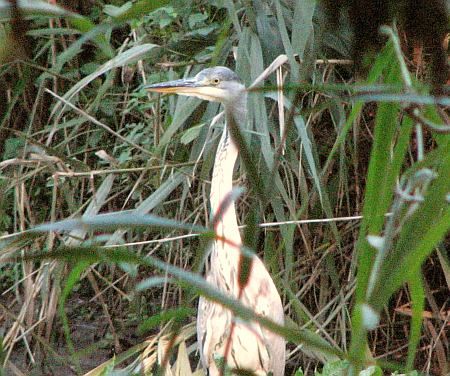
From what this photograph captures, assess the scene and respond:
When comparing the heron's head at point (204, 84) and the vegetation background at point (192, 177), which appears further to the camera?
the heron's head at point (204, 84)

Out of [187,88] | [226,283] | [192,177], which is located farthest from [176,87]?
[226,283]

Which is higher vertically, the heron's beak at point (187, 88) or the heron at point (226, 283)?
the heron's beak at point (187, 88)

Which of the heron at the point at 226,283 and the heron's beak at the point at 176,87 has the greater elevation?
the heron's beak at the point at 176,87

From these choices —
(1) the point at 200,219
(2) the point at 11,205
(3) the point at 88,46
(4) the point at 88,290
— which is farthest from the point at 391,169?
(4) the point at 88,290

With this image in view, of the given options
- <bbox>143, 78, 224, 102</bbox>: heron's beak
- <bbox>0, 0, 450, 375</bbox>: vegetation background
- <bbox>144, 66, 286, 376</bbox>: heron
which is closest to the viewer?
<bbox>0, 0, 450, 375</bbox>: vegetation background

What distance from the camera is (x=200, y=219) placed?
313cm

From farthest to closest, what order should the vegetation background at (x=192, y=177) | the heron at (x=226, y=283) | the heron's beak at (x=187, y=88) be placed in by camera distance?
the heron's beak at (x=187, y=88), the heron at (x=226, y=283), the vegetation background at (x=192, y=177)

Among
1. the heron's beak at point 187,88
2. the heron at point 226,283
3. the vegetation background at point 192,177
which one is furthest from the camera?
the heron's beak at point 187,88

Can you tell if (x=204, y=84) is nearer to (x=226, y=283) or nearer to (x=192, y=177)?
(x=192, y=177)

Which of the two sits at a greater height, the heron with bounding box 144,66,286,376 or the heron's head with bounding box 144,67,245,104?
the heron's head with bounding box 144,67,245,104

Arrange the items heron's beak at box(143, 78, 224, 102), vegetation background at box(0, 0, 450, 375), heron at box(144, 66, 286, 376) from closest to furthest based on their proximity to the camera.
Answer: vegetation background at box(0, 0, 450, 375) → heron at box(144, 66, 286, 376) → heron's beak at box(143, 78, 224, 102)

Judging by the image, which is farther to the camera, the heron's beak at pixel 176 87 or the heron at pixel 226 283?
the heron's beak at pixel 176 87

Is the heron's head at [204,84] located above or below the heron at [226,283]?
above

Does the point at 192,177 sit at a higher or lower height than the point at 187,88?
lower
